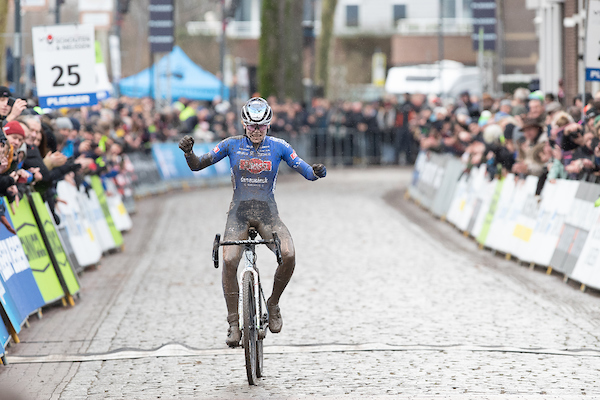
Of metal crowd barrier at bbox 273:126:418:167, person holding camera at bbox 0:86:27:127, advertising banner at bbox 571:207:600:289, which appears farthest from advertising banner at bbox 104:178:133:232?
metal crowd barrier at bbox 273:126:418:167

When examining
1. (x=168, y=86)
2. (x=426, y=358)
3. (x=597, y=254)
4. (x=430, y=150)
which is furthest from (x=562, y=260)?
(x=168, y=86)

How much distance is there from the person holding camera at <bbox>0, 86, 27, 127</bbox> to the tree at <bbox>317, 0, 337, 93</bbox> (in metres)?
47.6

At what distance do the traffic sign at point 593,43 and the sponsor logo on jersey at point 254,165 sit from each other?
650 cm

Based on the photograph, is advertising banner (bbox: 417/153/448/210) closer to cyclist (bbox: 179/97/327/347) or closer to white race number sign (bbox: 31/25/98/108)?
white race number sign (bbox: 31/25/98/108)

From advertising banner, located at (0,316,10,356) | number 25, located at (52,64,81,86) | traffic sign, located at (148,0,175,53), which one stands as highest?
traffic sign, located at (148,0,175,53)

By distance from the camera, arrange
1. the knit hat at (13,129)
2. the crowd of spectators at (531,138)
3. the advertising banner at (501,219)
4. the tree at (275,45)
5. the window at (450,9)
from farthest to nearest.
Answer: the window at (450,9) → the tree at (275,45) → the advertising banner at (501,219) → the crowd of spectators at (531,138) → the knit hat at (13,129)

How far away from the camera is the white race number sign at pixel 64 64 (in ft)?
48.4

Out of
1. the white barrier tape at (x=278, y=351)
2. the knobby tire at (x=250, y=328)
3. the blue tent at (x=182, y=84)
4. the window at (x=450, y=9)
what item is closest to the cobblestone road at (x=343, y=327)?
the white barrier tape at (x=278, y=351)

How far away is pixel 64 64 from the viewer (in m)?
14.9

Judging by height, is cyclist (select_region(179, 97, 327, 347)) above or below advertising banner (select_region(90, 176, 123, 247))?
above

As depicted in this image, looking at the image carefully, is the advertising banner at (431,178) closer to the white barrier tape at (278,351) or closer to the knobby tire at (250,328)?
the white barrier tape at (278,351)

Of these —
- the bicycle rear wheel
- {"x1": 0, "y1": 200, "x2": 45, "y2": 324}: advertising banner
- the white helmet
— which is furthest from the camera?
{"x1": 0, "y1": 200, "x2": 45, "y2": 324}: advertising banner

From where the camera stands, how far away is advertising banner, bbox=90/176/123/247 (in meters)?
16.4

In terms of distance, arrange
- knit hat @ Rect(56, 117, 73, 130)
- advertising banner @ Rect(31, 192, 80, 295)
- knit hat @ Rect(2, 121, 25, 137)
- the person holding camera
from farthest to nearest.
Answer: knit hat @ Rect(56, 117, 73, 130) → advertising banner @ Rect(31, 192, 80, 295) → the person holding camera → knit hat @ Rect(2, 121, 25, 137)
